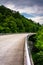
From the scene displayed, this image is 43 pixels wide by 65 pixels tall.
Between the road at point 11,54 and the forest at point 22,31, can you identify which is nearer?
the road at point 11,54

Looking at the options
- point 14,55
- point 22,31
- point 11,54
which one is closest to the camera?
point 14,55

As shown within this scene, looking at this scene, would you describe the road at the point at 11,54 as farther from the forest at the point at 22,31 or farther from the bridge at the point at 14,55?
the forest at the point at 22,31

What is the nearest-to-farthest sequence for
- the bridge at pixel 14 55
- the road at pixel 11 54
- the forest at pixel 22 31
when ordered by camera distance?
1. the bridge at pixel 14 55
2. the road at pixel 11 54
3. the forest at pixel 22 31

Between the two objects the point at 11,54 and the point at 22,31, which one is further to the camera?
the point at 22,31

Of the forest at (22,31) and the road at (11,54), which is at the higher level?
the road at (11,54)

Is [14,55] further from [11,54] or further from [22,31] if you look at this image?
[22,31]

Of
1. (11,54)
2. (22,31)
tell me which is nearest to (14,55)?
(11,54)

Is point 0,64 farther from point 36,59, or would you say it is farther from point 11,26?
point 11,26

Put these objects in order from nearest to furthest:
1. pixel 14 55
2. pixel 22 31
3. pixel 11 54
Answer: pixel 14 55 < pixel 11 54 < pixel 22 31

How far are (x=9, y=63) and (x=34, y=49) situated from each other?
2415 centimetres

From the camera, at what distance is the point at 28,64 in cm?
1019

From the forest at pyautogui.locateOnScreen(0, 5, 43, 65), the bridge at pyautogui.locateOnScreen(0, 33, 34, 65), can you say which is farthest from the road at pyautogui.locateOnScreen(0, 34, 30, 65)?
the forest at pyautogui.locateOnScreen(0, 5, 43, 65)

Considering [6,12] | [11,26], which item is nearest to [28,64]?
[11,26]

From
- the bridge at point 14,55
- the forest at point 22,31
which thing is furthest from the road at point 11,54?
the forest at point 22,31
